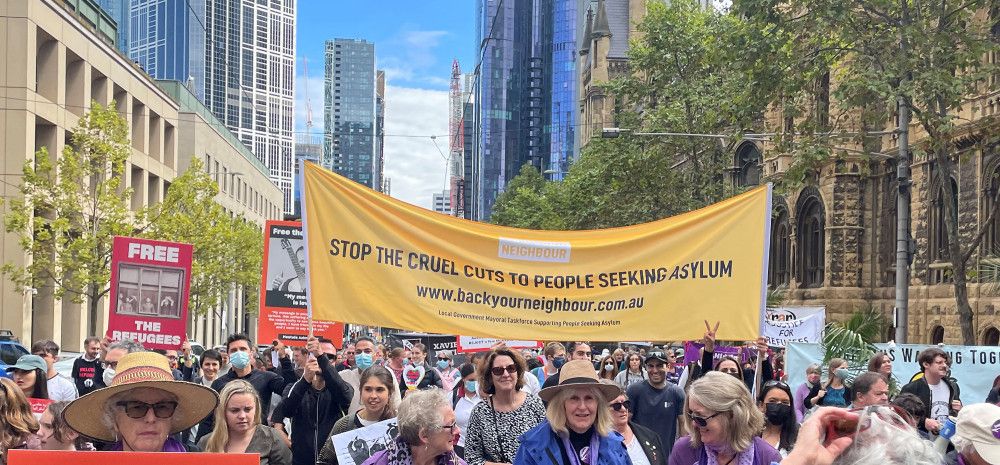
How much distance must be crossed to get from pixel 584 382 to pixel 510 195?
94.6 m

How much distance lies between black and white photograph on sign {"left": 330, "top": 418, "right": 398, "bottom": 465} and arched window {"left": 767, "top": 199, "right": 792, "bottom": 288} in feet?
122

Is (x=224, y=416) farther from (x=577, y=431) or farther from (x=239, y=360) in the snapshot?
(x=239, y=360)

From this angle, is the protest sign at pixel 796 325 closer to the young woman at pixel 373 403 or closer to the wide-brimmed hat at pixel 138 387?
the young woman at pixel 373 403

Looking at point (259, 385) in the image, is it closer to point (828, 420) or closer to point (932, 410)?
point (932, 410)

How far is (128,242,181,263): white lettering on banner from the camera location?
14.3m

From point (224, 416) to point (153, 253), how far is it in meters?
8.07

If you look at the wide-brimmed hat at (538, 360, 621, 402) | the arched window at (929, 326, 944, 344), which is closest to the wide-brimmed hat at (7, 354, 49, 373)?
the wide-brimmed hat at (538, 360, 621, 402)

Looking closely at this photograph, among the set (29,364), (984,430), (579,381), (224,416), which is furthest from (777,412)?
(29,364)

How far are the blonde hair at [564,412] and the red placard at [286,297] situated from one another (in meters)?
9.81

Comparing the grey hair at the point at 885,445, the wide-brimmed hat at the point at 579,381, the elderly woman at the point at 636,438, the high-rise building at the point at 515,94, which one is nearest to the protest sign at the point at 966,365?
the elderly woman at the point at 636,438

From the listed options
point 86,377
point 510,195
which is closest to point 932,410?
point 86,377

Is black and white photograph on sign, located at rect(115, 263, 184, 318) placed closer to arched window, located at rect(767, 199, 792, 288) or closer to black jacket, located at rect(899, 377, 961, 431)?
black jacket, located at rect(899, 377, 961, 431)

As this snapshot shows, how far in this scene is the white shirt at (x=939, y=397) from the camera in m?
10.4

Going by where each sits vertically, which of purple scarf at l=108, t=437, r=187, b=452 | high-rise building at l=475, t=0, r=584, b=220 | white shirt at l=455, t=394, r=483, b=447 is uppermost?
high-rise building at l=475, t=0, r=584, b=220
